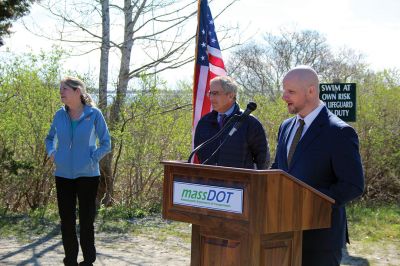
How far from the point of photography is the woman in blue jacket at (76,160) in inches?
A: 236

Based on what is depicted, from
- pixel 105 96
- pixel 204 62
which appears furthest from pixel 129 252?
pixel 105 96

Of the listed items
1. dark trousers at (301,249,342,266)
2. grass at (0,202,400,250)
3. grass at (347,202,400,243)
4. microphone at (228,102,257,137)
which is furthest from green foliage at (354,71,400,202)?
dark trousers at (301,249,342,266)

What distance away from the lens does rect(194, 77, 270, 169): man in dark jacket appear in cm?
529

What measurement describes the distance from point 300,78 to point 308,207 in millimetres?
736

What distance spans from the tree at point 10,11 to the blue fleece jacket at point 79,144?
425 centimetres

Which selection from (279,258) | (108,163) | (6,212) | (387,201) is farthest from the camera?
(387,201)

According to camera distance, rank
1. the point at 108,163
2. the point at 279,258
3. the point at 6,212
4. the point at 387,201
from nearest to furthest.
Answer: the point at 279,258, the point at 6,212, the point at 108,163, the point at 387,201

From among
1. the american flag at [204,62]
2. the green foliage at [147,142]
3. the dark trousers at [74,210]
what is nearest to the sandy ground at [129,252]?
the dark trousers at [74,210]

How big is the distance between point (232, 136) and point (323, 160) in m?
1.84

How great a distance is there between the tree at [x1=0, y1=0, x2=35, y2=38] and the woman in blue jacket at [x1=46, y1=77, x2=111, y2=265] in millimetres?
4284

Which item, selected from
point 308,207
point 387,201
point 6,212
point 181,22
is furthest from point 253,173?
point 387,201

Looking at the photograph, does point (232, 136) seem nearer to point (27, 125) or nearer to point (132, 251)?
point (132, 251)

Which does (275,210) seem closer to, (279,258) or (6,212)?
(279,258)

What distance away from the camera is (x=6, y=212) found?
10008mm
